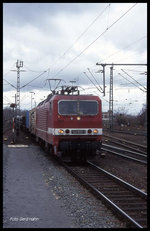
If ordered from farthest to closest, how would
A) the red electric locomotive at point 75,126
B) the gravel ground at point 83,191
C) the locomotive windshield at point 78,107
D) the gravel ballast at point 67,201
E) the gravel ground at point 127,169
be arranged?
1. the locomotive windshield at point 78,107
2. the red electric locomotive at point 75,126
3. the gravel ground at point 127,169
4. the gravel ground at point 83,191
5. the gravel ballast at point 67,201

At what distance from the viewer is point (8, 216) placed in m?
7.05

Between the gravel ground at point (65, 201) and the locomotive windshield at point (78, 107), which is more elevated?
the locomotive windshield at point (78, 107)

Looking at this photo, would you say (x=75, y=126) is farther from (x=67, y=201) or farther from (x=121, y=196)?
(x=67, y=201)

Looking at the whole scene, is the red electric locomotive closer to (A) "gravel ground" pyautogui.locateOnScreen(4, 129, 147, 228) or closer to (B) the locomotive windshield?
(B) the locomotive windshield

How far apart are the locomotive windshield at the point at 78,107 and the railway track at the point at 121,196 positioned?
2747mm

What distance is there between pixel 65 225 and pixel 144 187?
14.0 feet

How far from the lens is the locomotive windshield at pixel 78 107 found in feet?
46.7

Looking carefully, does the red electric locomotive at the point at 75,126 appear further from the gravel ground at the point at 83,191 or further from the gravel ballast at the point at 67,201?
the gravel ballast at the point at 67,201

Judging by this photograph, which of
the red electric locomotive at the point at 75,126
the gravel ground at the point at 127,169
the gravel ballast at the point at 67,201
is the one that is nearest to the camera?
the gravel ballast at the point at 67,201

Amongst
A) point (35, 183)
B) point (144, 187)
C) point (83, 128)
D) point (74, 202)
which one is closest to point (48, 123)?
point (83, 128)

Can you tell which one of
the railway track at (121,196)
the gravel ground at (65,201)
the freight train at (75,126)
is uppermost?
the freight train at (75,126)

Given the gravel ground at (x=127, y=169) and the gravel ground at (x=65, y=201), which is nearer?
the gravel ground at (x=65, y=201)

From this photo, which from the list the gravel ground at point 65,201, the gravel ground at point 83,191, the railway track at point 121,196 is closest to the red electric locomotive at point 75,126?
the gravel ground at point 83,191

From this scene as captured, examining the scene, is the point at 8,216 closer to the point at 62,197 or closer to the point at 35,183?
the point at 62,197
